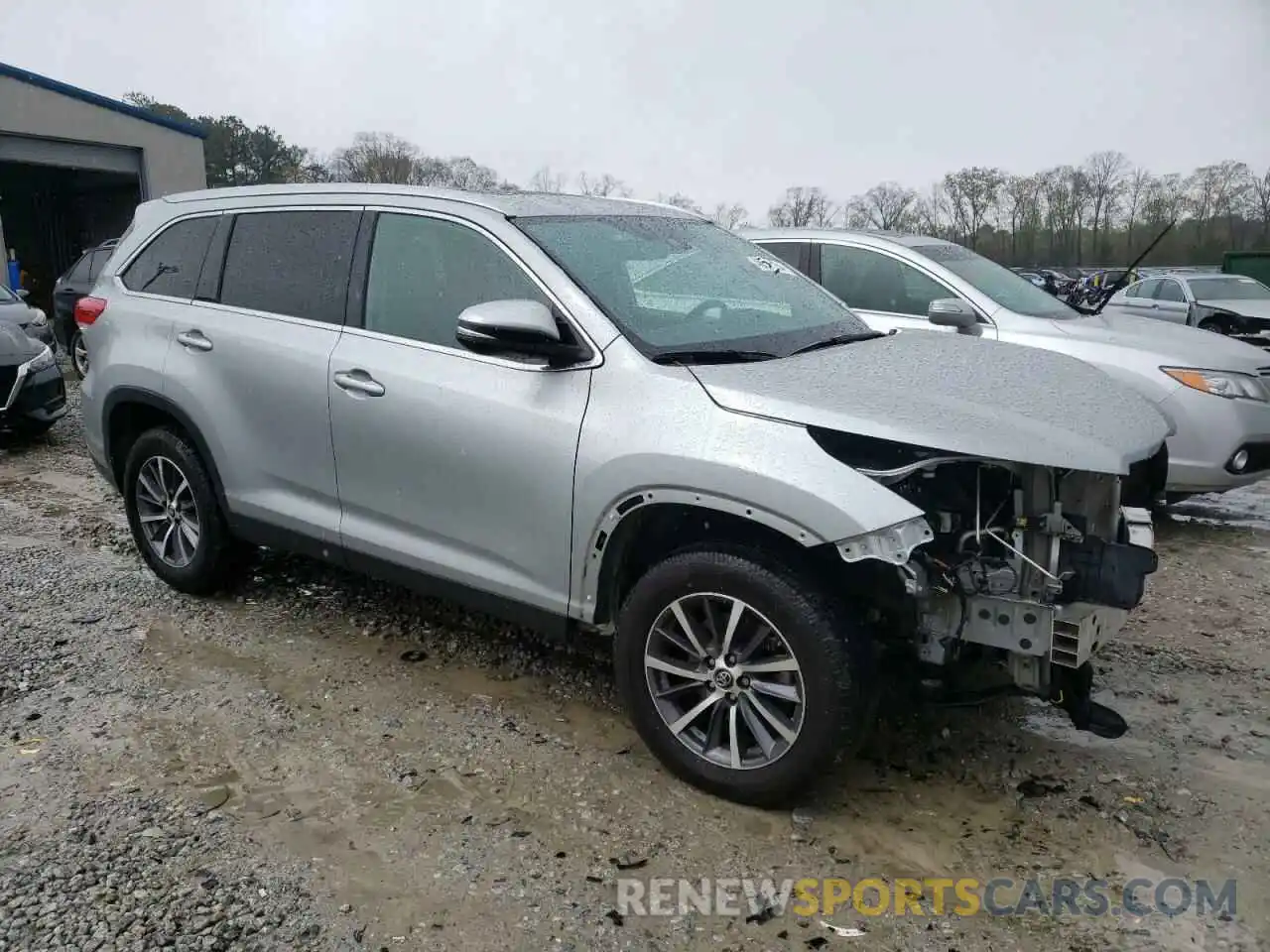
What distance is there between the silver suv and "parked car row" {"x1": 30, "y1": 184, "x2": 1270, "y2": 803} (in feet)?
0.04

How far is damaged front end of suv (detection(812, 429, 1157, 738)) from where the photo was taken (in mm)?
2895

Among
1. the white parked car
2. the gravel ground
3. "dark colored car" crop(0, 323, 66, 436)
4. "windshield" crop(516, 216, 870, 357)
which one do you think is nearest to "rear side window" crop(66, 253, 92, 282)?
"dark colored car" crop(0, 323, 66, 436)

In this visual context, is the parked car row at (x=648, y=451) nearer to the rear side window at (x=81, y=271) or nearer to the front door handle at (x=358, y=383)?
the front door handle at (x=358, y=383)

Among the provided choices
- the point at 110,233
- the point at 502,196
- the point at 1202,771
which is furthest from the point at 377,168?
the point at 110,233

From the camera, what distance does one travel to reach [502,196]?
4004mm

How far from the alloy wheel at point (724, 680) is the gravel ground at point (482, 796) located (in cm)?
21

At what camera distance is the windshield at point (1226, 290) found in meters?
16.3

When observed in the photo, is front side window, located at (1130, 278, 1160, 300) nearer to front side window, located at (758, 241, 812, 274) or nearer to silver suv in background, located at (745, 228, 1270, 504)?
silver suv in background, located at (745, 228, 1270, 504)

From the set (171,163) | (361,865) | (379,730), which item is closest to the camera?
(361,865)

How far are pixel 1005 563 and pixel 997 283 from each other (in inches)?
171

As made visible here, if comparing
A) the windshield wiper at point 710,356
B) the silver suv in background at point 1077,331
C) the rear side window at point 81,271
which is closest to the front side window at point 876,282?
the silver suv in background at point 1077,331

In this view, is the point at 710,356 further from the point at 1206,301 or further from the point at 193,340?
the point at 1206,301

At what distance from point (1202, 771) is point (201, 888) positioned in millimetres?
3153

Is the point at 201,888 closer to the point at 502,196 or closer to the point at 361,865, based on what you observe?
the point at 361,865
